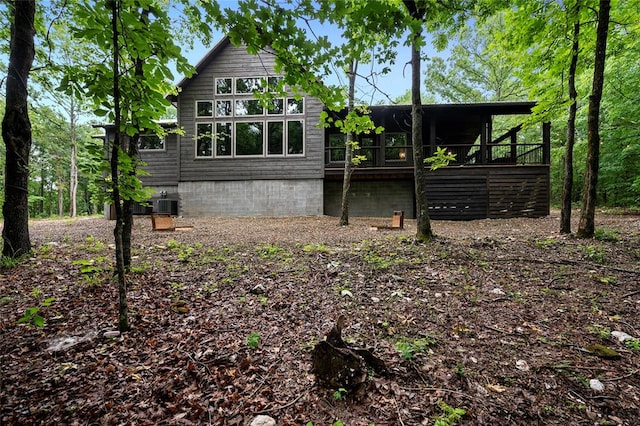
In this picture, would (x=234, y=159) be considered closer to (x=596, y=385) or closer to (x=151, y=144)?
(x=151, y=144)

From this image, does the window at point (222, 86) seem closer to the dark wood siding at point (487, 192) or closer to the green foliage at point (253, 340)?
the dark wood siding at point (487, 192)

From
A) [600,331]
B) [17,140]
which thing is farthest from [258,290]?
[17,140]

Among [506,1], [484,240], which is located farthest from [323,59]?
[506,1]

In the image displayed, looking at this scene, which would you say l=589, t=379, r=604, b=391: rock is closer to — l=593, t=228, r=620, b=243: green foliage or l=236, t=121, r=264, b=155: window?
l=593, t=228, r=620, b=243: green foliage

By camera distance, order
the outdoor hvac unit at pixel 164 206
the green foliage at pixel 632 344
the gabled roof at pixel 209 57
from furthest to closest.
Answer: the outdoor hvac unit at pixel 164 206, the gabled roof at pixel 209 57, the green foliage at pixel 632 344

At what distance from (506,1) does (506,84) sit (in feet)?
62.7

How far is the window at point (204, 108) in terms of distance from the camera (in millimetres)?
13602

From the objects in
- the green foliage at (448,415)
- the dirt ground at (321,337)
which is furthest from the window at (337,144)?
the green foliage at (448,415)

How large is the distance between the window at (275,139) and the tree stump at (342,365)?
12.0 meters

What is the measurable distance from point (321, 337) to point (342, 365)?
58 cm

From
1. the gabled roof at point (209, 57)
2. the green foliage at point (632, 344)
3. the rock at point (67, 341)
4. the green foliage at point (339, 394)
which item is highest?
the gabled roof at point (209, 57)

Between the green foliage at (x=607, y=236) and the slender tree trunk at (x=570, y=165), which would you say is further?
the slender tree trunk at (x=570, y=165)

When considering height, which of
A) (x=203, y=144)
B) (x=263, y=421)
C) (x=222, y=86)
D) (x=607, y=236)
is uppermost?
(x=222, y=86)

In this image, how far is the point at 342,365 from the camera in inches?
85.4
